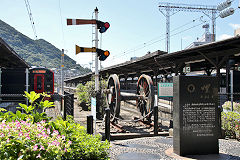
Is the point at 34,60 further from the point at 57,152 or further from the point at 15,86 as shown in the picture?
the point at 57,152

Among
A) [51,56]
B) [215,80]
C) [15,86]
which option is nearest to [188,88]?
[215,80]

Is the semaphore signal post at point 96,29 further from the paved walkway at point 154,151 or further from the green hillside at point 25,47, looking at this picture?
the green hillside at point 25,47

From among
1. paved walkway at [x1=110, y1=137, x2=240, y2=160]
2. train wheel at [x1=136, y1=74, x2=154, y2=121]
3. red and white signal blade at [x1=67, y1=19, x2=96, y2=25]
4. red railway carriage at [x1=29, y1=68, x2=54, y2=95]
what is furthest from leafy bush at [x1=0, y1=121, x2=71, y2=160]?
red railway carriage at [x1=29, y1=68, x2=54, y2=95]

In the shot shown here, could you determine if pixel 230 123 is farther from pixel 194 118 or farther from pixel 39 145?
pixel 39 145

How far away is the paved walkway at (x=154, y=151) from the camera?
4551 mm

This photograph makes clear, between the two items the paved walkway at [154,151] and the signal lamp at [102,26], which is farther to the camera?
the signal lamp at [102,26]

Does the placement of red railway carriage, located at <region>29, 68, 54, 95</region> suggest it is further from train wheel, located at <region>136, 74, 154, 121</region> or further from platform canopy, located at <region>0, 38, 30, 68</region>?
train wheel, located at <region>136, 74, 154, 121</region>

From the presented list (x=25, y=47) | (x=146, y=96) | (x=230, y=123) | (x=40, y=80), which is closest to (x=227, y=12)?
(x=146, y=96)

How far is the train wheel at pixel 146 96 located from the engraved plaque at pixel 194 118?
12.8 ft

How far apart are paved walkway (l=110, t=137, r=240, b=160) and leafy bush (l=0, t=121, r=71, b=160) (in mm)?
2002

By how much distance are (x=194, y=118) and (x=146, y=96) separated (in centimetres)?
491

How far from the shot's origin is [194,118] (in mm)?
4684

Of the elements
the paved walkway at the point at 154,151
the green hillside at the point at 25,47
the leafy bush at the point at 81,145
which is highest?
the green hillside at the point at 25,47

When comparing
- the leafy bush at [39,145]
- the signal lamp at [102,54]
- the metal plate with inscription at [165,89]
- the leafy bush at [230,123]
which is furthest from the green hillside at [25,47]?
the leafy bush at [39,145]
